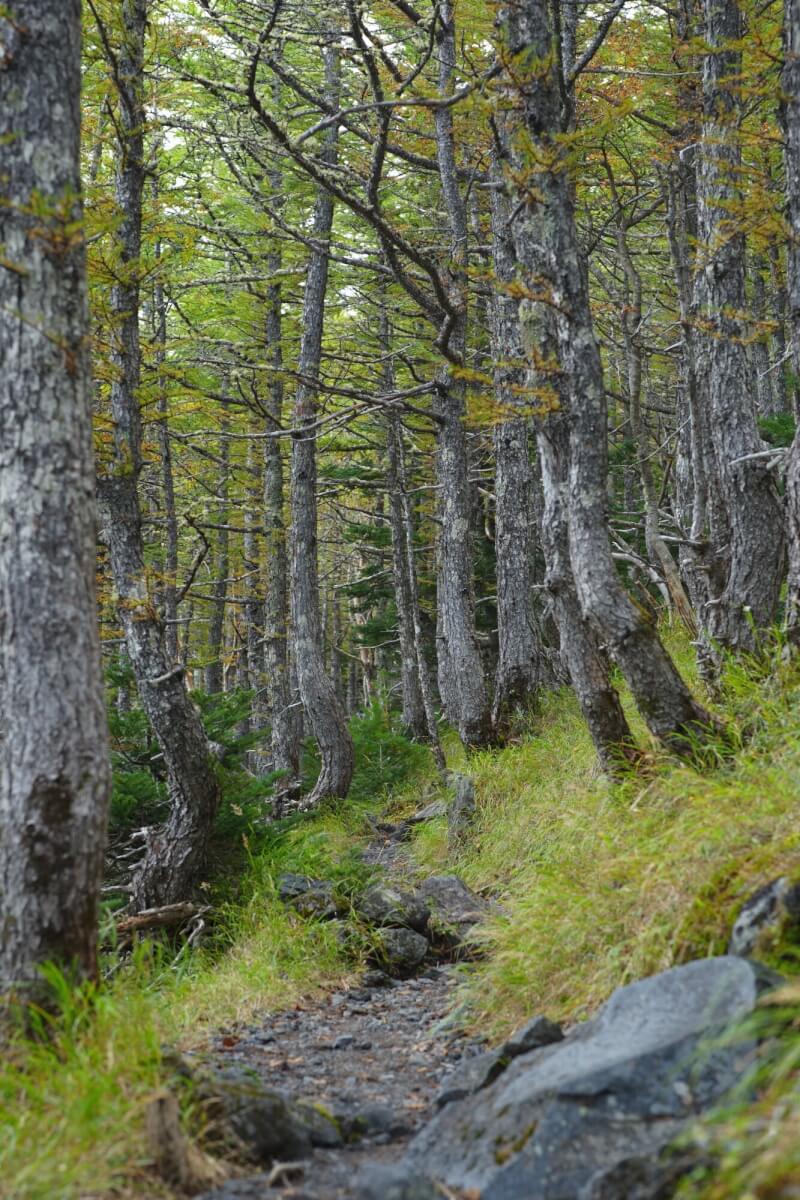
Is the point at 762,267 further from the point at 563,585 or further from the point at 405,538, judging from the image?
the point at 563,585

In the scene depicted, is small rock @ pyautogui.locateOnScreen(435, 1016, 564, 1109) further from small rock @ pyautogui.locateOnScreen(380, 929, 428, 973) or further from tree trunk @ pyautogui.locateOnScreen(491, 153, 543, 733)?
tree trunk @ pyautogui.locateOnScreen(491, 153, 543, 733)

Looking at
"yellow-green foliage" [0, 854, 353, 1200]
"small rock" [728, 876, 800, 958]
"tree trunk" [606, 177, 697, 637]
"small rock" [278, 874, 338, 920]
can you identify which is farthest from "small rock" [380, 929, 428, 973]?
"tree trunk" [606, 177, 697, 637]

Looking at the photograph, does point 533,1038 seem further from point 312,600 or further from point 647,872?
point 312,600

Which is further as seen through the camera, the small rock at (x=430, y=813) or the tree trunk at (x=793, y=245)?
the small rock at (x=430, y=813)

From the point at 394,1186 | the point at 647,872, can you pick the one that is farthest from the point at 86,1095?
the point at 647,872

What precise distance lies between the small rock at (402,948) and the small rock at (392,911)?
0.37 ft

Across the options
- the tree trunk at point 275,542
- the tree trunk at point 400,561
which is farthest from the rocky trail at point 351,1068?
the tree trunk at point 275,542

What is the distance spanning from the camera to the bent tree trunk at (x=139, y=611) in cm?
776

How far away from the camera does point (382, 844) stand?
11602mm

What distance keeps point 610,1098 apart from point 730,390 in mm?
6292

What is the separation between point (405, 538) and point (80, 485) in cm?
1148

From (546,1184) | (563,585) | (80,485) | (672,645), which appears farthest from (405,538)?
(546,1184)

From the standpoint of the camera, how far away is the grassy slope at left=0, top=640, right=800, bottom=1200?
9.32 feet

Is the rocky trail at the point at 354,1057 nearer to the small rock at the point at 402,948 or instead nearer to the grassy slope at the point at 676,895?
the small rock at the point at 402,948
